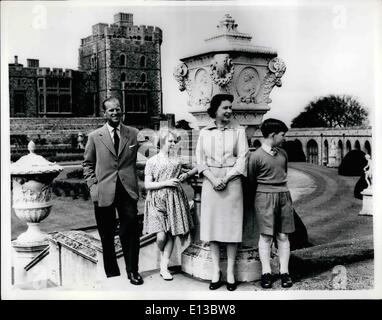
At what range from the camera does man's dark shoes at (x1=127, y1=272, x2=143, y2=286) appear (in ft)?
15.9

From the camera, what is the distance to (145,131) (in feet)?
16.4

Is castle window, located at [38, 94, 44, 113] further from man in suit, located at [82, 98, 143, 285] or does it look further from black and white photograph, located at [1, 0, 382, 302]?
man in suit, located at [82, 98, 143, 285]

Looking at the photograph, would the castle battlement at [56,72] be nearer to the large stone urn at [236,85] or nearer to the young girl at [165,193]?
the large stone urn at [236,85]

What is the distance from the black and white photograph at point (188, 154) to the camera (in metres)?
4.69

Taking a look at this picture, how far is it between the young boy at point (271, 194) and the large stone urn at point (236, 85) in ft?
0.61

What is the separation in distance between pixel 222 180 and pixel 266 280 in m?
0.98

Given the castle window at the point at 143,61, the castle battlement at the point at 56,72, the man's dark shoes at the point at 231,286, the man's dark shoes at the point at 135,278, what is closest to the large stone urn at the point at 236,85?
the man's dark shoes at the point at 231,286

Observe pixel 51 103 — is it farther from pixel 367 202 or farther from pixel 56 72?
pixel 367 202

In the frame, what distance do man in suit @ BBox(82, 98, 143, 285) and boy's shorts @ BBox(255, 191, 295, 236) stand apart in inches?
44.0

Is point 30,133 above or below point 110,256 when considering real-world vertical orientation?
above

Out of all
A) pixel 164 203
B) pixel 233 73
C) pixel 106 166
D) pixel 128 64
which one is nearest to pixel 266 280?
pixel 164 203
